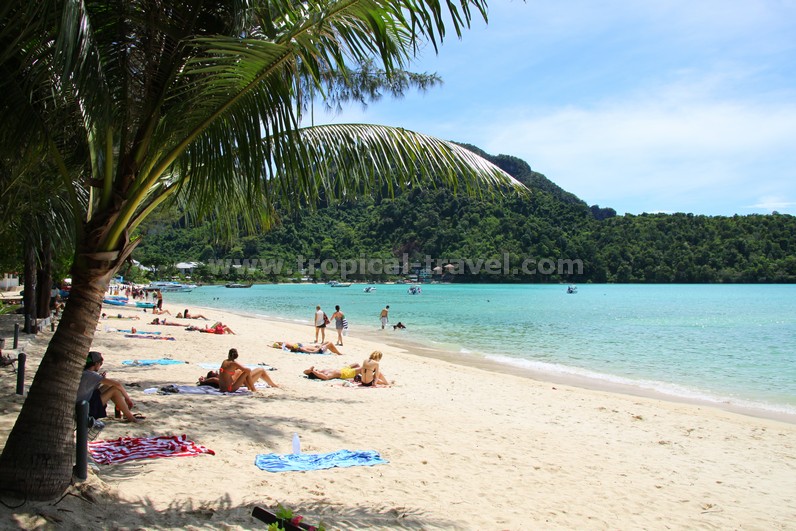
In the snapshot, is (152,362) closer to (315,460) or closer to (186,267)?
(315,460)

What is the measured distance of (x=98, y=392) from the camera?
5340mm

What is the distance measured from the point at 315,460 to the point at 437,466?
1108mm

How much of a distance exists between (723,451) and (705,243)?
96334 mm

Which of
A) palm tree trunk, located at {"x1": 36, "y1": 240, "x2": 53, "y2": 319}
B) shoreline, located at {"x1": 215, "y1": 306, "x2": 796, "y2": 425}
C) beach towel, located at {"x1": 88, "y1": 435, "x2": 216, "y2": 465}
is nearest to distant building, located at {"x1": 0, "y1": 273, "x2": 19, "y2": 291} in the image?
palm tree trunk, located at {"x1": 36, "y1": 240, "x2": 53, "y2": 319}

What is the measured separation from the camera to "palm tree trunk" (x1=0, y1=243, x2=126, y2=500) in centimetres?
317

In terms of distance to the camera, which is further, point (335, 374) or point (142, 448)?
point (335, 374)

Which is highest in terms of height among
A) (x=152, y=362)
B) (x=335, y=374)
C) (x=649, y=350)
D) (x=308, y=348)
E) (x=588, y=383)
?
(x=152, y=362)

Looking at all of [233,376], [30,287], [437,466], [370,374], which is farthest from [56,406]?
[30,287]

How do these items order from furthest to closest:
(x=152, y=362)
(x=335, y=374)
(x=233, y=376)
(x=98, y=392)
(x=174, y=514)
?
(x=152, y=362), (x=335, y=374), (x=233, y=376), (x=98, y=392), (x=174, y=514)

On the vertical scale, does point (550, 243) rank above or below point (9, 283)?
above

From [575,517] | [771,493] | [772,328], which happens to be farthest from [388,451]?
[772,328]

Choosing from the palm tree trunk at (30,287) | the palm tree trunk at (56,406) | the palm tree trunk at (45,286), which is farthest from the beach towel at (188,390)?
the palm tree trunk at (45,286)

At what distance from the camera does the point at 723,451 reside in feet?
22.9

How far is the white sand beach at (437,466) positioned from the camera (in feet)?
12.4
